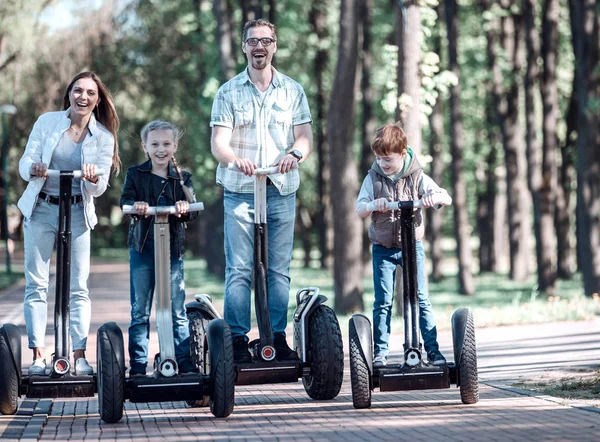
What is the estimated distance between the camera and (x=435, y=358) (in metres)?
8.26

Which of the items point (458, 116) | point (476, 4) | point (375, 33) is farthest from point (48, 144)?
point (375, 33)

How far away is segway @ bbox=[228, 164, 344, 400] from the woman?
38.9 inches

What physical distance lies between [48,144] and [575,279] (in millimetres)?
27803

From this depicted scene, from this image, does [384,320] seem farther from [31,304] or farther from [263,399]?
[31,304]

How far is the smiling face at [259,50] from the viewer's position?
8328 millimetres

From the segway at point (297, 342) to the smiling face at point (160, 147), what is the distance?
46 cm

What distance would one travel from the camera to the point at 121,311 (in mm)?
22453

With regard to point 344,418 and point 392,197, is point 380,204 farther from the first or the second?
point 344,418

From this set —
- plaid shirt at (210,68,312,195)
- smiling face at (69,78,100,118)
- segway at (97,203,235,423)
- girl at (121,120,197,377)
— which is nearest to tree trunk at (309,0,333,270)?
plaid shirt at (210,68,312,195)

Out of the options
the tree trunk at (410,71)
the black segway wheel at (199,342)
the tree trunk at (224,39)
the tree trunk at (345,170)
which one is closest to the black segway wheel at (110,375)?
the black segway wheel at (199,342)

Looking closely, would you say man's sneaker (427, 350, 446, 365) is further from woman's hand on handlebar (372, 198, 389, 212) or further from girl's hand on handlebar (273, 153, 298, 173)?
girl's hand on handlebar (273, 153, 298, 173)

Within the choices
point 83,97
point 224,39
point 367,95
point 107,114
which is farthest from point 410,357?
point 367,95

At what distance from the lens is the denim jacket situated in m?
8.09

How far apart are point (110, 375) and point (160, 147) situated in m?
1.58
